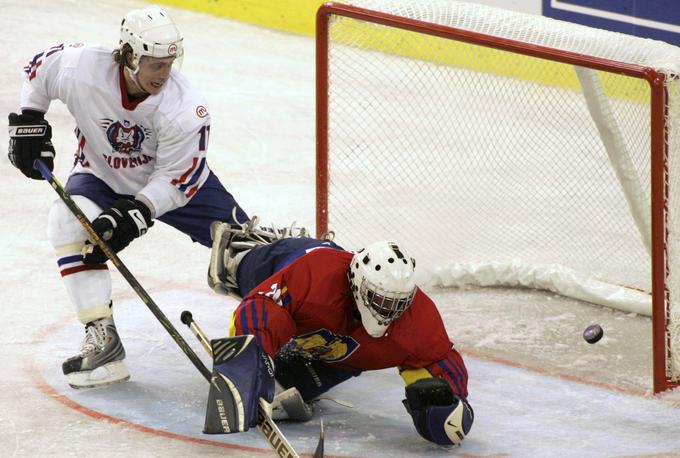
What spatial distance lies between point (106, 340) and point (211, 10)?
18.0 ft

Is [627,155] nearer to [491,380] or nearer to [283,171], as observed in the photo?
[491,380]

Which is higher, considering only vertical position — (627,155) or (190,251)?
(627,155)

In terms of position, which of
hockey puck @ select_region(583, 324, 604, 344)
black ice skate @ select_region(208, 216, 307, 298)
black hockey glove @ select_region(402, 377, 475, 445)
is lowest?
hockey puck @ select_region(583, 324, 604, 344)

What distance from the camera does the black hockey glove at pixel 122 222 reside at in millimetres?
3916

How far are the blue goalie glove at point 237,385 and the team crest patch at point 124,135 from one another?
997mm

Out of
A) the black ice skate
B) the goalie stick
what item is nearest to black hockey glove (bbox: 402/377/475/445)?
the goalie stick

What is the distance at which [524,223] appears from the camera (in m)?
5.13

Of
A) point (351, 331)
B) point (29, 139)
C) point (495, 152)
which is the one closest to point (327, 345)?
point (351, 331)

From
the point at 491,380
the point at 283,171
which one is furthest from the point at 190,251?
the point at 491,380

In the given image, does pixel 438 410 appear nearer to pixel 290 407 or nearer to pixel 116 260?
pixel 290 407

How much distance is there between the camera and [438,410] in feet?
11.3

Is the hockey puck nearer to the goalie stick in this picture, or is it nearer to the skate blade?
the goalie stick

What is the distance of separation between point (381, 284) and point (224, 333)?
1405 millimetres

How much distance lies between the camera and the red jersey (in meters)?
3.48
